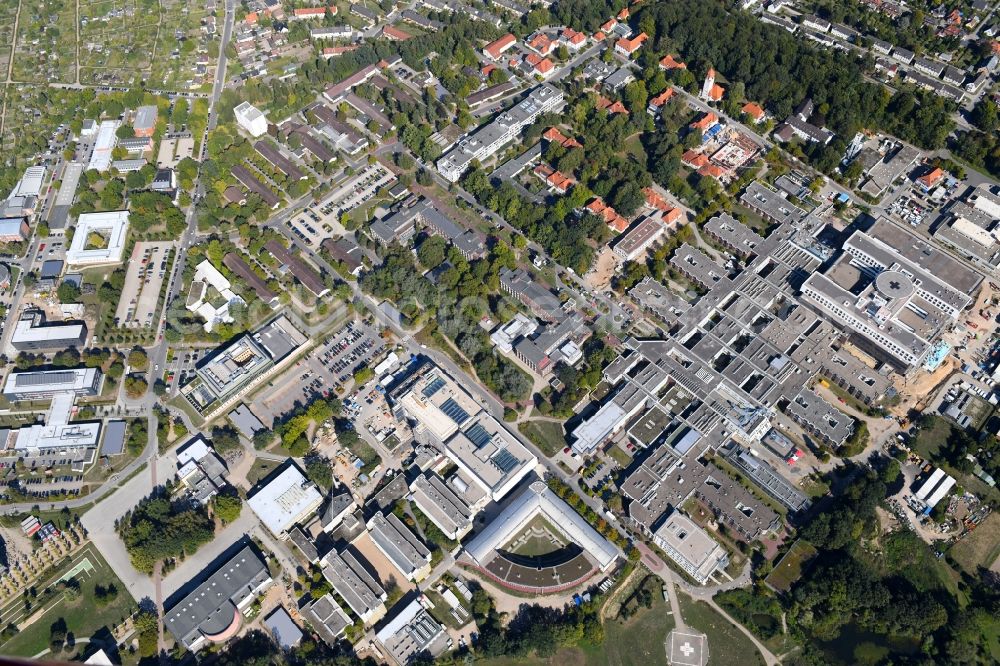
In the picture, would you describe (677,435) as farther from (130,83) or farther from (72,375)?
(130,83)

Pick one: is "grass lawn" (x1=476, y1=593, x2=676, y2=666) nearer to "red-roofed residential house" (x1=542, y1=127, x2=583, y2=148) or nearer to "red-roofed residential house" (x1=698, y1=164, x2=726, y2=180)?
"red-roofed residential house" (x1=698, y1=164, x2=726, y2=180)

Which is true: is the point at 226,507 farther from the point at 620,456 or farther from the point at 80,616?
the point at 620,456

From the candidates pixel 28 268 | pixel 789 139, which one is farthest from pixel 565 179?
pixel 28 268

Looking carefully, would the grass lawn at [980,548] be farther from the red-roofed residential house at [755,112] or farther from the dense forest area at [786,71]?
the red-roofed residential house at [755,112]

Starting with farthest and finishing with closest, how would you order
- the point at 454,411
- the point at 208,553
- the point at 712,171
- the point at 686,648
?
1. the point at 712,171
2. the point at 454,411
3. the point at 208,553
4. the point at 686,648

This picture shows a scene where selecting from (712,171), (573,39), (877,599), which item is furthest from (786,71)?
(877,599)
